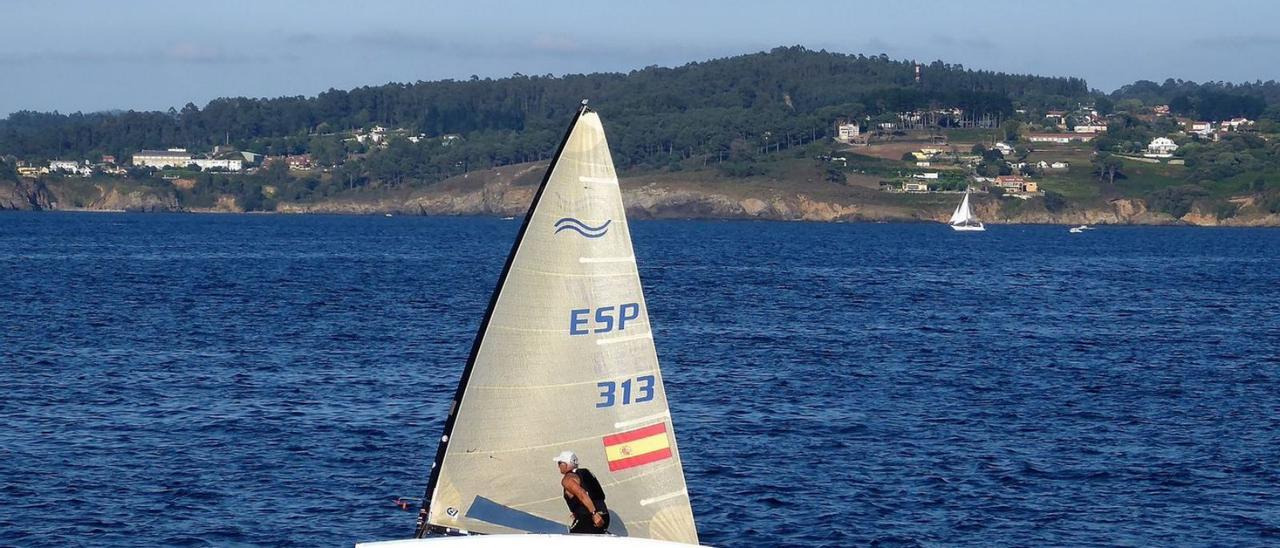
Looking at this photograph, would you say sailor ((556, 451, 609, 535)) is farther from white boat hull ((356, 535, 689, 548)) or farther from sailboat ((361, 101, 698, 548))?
white boat hull ((356, 535, 689, 548))

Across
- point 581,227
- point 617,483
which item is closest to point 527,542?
point 617,483

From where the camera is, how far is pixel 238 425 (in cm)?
4259

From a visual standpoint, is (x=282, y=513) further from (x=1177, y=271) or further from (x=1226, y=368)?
(x=1177, y=271)

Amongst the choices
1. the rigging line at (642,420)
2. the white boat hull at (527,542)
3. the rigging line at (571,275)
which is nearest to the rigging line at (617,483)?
the rigging line at (642,420)

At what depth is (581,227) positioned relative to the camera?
71.1 feet

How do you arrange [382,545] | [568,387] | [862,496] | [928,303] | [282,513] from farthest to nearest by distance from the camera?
[928,303] < [862,496] < [282,513] < [568,387] < [382,545]

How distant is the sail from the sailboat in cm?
2

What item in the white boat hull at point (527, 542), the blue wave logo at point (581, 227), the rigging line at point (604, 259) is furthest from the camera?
the rigging line at point (604, 259)

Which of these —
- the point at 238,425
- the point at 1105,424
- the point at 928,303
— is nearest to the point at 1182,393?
the point at 1105,424

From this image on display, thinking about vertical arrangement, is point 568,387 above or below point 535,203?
below

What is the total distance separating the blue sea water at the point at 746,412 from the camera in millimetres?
32812

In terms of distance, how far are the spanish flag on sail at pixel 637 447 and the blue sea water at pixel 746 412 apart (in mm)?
8809

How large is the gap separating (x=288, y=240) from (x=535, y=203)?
183m

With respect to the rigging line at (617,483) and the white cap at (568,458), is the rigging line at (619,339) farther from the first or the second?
the rigging line at (617,483)
